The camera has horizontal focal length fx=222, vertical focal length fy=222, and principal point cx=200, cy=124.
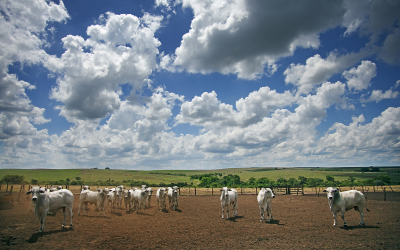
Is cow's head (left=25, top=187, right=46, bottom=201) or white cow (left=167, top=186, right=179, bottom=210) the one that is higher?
cow's head (left=25, top=187, right=46, bottom=201)

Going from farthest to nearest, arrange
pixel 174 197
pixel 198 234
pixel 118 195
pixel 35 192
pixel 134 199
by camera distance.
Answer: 1. pixel 174 197
2. pixel 134 199
3. pixel 118 195
4. pixel 198 234
5. pixel 35 192

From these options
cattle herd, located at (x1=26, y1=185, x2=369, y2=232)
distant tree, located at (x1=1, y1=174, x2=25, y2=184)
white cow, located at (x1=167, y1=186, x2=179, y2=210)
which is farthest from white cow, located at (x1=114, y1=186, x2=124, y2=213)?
distant tree, located at (x1=1, y1=174, x2=25, y2=184)

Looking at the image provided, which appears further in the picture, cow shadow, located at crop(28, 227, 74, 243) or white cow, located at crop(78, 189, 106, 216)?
white cow, located at crop(78, 189, 106, 216)

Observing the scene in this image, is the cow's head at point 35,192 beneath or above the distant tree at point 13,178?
above

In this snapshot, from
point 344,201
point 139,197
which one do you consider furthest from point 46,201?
point 344,201

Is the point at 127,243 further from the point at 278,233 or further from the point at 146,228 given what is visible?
the point at 278,233

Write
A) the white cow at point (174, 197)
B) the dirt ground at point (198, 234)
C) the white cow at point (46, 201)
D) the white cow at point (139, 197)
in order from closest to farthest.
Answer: the dirt ground at point (198, 234)
the white cow at point (46, 201)
the white cow at point (139, 197)
the white cow at point (174, 197)

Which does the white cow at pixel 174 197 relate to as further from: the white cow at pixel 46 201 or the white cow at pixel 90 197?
the white cow at pixel 46 201

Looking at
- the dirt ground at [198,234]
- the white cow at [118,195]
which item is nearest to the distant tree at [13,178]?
the white cow at [118,195]

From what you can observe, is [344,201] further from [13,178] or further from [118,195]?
[13,178]

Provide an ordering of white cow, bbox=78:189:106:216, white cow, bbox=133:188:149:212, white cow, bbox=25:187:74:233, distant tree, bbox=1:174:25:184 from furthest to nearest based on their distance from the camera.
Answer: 1. distant tree, bbox=1:174:25:184
2. white cow, bbox=133:188:149:212
3. white cow, bbox=78:189:106:216
4. white cow, bbox=25:187:74:233

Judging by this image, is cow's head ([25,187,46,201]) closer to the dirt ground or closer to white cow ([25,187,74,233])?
white cow ([25,187,74,233])

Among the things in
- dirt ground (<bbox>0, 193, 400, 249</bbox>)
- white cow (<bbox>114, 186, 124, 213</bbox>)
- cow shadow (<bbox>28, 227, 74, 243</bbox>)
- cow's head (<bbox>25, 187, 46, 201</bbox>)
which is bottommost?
dirt ground (<bbox>0, 193, 400, 249</bbox>)

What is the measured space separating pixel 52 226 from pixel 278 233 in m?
13.5
